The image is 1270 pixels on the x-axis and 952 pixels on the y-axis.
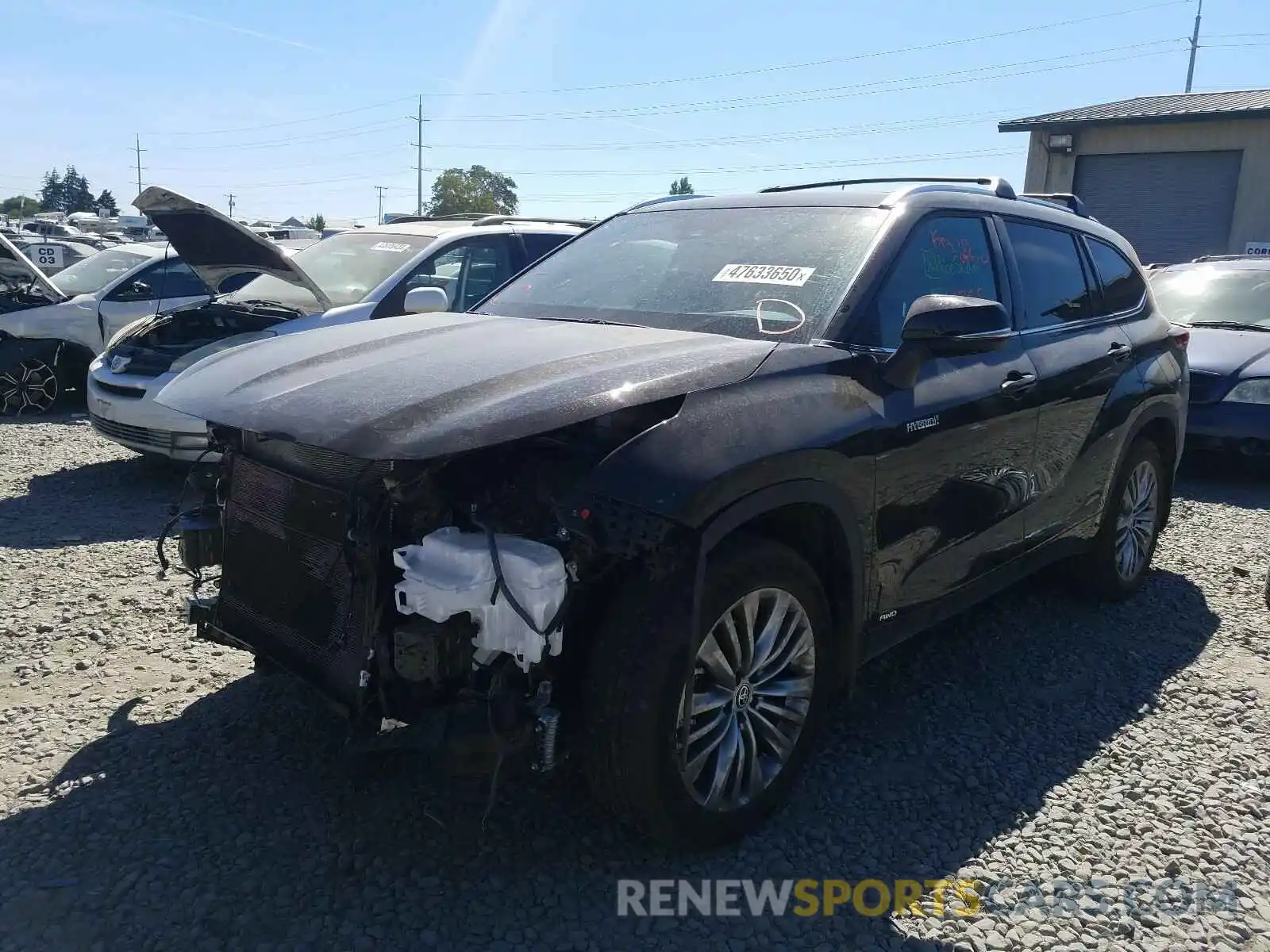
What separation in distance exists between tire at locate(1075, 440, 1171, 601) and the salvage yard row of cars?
477 millimetres

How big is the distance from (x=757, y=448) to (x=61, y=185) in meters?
111

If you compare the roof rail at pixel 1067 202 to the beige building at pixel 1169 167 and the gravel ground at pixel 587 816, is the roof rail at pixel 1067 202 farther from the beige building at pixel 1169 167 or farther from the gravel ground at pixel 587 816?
the beige building at pixel 1169 167

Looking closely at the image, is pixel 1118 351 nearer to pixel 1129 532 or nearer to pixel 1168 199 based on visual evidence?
pixel 1129 532

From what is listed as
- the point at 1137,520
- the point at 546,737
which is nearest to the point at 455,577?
the point at 546,737

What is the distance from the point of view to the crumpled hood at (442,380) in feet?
8.36

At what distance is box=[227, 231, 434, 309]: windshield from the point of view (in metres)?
7.43

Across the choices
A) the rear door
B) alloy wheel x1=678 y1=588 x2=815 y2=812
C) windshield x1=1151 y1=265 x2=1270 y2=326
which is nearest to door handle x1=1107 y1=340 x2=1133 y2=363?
the rear door

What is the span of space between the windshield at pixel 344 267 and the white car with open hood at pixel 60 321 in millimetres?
2346

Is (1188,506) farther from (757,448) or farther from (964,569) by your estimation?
(757,448)

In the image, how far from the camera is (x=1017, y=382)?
12.7 feet

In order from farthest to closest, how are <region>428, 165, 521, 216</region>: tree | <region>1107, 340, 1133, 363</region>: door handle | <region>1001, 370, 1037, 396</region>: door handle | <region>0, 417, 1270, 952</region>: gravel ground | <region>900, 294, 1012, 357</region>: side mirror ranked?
1. <region>428, 165, 521, 216</region>: tree
2. <region>1107, 340, 1133, 363</region>: door handle
3. <region>1001, 370, 1037, 396</region>: door handle
4. <region>900, 294, 1012, 357</region>: side mirror
5. <region>0, 417, 1270, 952</region>: gravel ground

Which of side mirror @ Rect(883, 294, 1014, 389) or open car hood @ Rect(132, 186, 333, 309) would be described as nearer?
side mirror @ Rect(883, 294, 1014, 389)

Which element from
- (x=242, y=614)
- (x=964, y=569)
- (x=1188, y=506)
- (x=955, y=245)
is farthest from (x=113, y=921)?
(x=1188, y=506)

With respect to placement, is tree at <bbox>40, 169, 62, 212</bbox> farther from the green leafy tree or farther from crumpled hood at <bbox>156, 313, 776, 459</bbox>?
crumpled hood at <bbox>156, 313, 776, 459</bbox>
